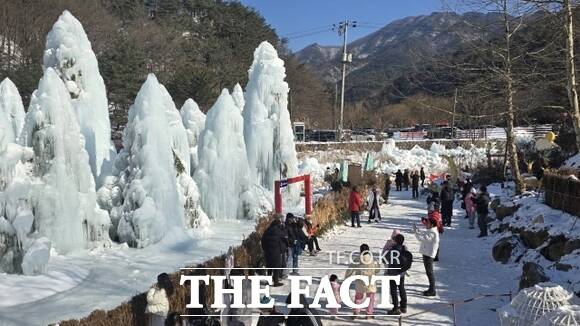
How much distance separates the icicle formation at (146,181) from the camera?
14.0 metres

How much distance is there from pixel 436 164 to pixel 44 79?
33.1 metres

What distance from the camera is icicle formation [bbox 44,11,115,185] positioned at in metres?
16.7

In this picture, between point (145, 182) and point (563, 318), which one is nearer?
point (563, 318)

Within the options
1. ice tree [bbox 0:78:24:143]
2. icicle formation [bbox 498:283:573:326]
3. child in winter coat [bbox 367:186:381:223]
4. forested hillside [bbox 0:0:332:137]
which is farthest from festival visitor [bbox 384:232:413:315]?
forested hillside [bbox 0:0:332:137]

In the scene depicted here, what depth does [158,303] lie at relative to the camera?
685 centimetres

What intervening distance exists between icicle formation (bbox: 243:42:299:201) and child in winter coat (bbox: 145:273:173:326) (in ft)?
48.1

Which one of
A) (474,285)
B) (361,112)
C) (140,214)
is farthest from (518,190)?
(361,112)

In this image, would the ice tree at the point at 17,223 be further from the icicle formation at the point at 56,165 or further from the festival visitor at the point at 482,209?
the festival visitor at the point at 482,209

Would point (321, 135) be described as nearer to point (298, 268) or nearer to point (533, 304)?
point (298, 268)

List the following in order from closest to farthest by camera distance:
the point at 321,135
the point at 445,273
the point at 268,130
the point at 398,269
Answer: the point at 398,269 → the point at 445,273 → the point at 268,130 → the point at 321,135

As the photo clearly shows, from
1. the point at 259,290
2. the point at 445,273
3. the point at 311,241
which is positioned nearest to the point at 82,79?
the point at 311,241

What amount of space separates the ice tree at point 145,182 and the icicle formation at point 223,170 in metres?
3.06

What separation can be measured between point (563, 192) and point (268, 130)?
12.6m

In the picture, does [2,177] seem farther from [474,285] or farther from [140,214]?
[474,285]
